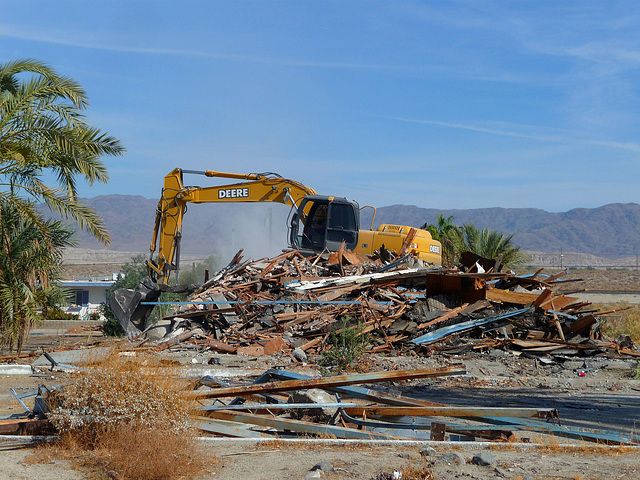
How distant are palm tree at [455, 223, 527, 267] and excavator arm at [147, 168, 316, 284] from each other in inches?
502

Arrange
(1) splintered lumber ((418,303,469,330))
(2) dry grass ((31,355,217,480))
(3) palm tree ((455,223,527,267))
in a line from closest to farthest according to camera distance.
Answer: (2) dry grass ((31,355,217,480)) → (1) splintered lumber ((418,303,469,330)) → (3) palm tree ((455,223,527,267))

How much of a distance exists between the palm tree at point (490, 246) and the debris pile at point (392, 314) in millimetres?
12228

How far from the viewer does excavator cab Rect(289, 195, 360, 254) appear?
18.9 meters

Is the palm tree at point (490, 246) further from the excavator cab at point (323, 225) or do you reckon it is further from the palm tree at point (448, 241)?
the excavator cab at point (323, 225)

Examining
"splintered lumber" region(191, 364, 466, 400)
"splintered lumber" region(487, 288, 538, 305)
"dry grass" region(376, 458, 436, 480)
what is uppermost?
"splintered lumber" region(487, 288, 538, 305)

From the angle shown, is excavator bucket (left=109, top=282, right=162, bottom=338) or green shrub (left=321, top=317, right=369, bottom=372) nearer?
green shrub (left=321, top=317, right=369, bottom=372)

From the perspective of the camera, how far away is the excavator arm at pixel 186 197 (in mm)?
19219

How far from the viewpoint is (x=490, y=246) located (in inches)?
1179

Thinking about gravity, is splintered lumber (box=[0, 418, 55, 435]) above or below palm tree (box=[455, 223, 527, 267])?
below

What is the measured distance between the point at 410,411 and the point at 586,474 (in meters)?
2.17

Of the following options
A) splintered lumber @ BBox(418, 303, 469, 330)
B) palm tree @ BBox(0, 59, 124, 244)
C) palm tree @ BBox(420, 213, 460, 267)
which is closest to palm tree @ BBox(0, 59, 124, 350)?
palm tree @ BBox(0, 59, 124, 244)

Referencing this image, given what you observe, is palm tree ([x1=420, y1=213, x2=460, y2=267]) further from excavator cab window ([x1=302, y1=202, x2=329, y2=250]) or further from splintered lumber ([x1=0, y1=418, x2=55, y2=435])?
splintered lumber ([x1=0, y1=418, x2=55, y2=435])

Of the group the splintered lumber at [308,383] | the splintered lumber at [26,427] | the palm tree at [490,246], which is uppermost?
the palm tree at [490,246]

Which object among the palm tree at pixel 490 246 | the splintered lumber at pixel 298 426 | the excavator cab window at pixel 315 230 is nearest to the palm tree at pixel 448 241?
the palm tree at pixel 490 246
